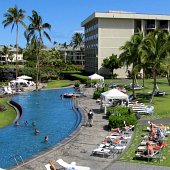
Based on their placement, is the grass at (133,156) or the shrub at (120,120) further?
the shrub at (120,120)

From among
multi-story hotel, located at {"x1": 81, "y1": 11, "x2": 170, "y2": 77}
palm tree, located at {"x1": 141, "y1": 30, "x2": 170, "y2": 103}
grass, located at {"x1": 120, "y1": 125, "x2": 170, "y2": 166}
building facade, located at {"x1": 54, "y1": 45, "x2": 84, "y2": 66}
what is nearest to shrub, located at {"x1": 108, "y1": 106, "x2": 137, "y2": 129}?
grass, located at {"x1": 120, "y1": 125, "x2": 170, "y2": 166}

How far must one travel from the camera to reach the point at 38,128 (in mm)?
25938

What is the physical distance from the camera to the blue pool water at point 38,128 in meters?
19.8

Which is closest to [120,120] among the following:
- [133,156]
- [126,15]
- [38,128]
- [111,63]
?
[133,156]

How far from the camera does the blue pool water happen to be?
64.8 feet

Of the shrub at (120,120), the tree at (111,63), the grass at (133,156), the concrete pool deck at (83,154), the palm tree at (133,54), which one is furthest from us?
the tree at (111,63)

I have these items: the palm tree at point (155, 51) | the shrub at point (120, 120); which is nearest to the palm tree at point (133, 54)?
the palm tree at point (155, 51)

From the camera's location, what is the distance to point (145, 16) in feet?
246

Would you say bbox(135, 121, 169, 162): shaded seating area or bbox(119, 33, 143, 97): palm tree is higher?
bbox(119, 33, 143, 97): palm tree

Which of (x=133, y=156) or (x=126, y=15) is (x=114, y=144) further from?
(x=126, y=15)

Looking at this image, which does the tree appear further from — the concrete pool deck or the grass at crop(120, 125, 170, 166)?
the grass at crop(120, 125, 170, 166)

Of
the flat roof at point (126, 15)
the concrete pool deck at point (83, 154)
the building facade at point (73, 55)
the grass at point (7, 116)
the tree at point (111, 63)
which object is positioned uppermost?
the flat roof at point (126, 15)

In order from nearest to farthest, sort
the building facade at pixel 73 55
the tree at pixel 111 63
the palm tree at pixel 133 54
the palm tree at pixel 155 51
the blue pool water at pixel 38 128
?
the blue pool water at pixel 38 128, the palm tree at pixel 155 51, the palm tree at pixel 133 54, the tree at pixel 111 63, the building facade at pixel 73 55

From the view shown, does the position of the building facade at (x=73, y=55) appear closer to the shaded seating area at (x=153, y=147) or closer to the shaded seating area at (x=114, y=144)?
the shaded seating area at (x=114, y=144)
